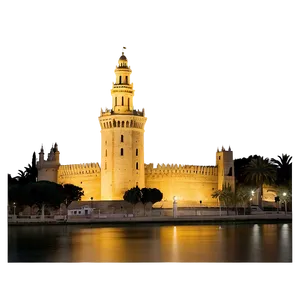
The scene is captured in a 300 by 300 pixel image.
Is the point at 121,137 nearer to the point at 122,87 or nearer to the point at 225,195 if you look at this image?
the point at 122,87

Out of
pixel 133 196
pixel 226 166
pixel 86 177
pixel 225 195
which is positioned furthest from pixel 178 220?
pixel 86 177

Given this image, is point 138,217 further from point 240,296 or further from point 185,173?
point 240,296

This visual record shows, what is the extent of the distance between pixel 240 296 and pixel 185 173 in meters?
38.6

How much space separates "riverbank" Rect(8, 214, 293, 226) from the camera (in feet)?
158

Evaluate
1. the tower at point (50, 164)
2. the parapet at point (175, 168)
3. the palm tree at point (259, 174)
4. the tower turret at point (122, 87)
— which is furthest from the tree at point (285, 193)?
the tower at point (50, 164)

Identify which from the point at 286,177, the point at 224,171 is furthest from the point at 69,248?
the point at 286,177

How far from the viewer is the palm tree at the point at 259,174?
2215 inches

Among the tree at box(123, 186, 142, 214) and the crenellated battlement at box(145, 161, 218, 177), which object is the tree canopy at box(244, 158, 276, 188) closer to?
the crenellated battlement at box(145, 161, 218, 177)

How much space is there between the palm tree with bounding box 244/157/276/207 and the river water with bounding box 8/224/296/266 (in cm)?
1455

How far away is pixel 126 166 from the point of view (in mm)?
53656

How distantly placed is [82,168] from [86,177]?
733 mm

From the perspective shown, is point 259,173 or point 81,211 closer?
point 81,211

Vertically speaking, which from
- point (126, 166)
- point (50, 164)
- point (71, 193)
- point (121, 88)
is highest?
point (121, 88)

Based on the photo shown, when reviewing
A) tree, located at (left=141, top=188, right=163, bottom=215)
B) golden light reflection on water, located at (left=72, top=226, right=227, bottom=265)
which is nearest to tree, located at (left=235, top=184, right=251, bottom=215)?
tree, located at (left=141, top=188, right=163, bottom=215)
